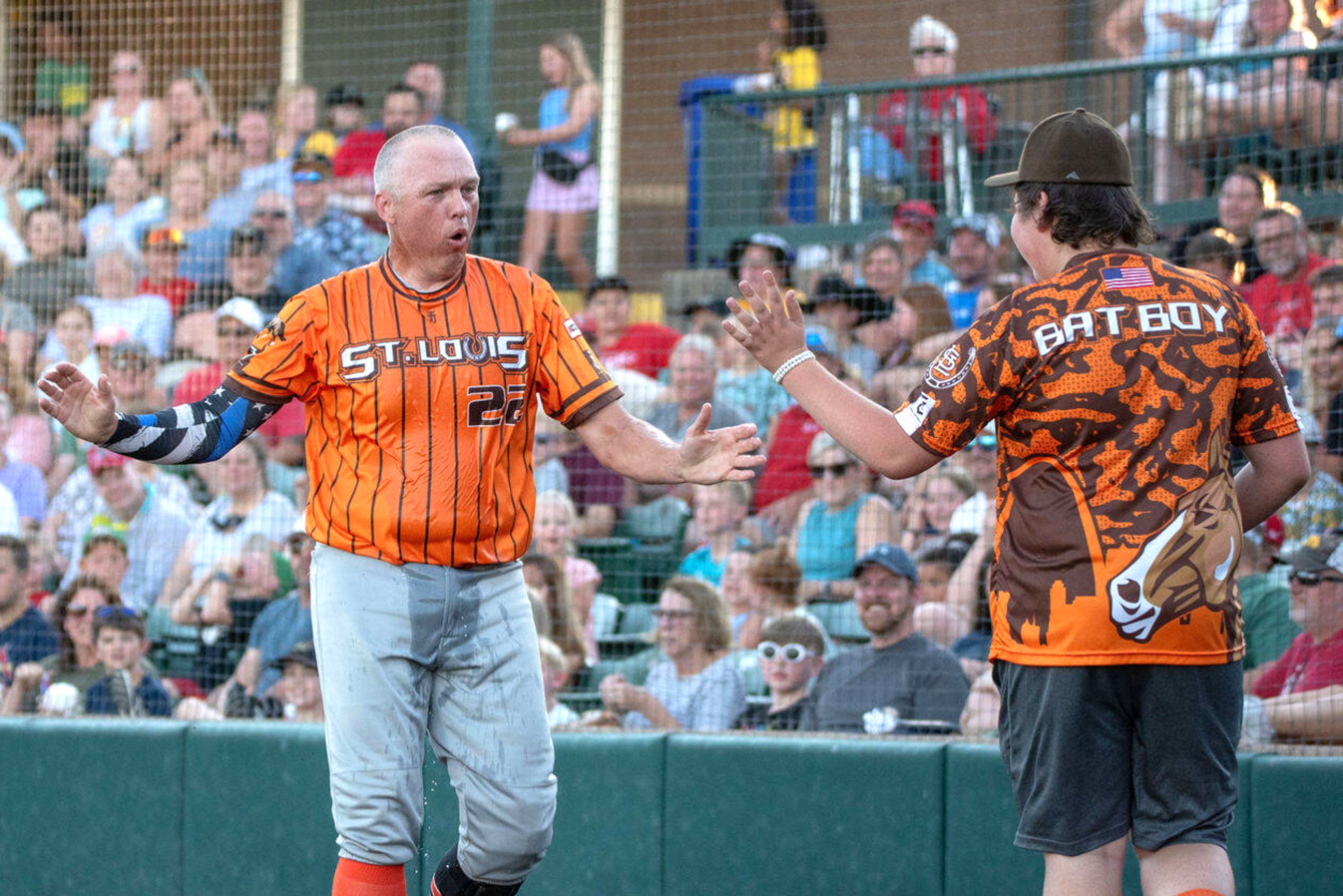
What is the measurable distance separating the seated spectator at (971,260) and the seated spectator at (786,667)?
2.51m

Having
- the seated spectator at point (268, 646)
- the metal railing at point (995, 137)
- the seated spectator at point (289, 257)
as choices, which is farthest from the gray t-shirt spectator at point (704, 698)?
the seated spectator at point (289, 257)

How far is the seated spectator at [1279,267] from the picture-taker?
613 cm

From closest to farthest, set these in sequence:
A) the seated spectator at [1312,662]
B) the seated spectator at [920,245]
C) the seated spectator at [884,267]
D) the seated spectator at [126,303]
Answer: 1. the seated spectator at [1312,662]
2. the seated spectator at [884,267]
3. the seated spectator at [920,245]
4. the seated spectator at [126,303]

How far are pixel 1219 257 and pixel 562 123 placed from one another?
4179 mm

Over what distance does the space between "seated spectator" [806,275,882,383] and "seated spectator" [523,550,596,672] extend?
66.2 inches

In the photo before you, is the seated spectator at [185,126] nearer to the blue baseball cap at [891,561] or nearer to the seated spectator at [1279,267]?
the blue baseball cap at [891,561]

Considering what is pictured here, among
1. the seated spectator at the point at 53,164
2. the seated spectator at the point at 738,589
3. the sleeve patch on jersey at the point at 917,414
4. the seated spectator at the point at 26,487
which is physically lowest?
the seated spectator at the point at 738,589

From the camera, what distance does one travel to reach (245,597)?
21.6 ft

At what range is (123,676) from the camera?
614 centimetres

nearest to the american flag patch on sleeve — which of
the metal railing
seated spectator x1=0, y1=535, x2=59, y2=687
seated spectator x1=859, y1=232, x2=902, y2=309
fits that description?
the metal railing

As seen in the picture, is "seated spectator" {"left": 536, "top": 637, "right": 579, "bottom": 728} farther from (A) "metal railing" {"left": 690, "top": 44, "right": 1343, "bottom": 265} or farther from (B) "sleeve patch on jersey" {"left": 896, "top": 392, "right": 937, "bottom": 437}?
(A) "metal railing" {"left": 690, "top": 44, "right": 1343, "bottom": 265}

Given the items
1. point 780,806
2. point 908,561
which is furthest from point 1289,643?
point 780,806

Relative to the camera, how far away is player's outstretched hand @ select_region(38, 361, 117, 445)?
350 centimetres

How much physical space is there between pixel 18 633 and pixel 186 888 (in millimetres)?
1739
